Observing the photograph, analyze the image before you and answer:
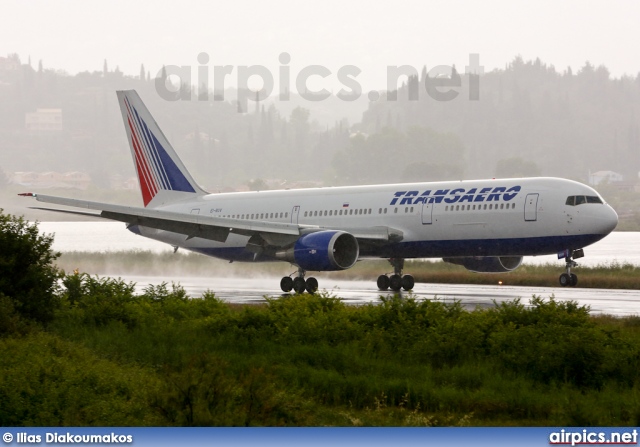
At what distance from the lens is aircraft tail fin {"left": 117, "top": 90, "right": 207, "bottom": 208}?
4119cm

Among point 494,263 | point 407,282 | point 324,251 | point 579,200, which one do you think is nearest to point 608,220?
point 579,200

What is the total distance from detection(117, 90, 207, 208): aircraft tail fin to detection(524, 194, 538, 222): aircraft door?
15.1 metres

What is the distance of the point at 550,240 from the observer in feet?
104

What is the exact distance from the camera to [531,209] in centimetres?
3184

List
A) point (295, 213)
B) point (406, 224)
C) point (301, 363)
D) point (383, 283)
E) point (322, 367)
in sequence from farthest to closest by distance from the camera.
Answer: point (295, 213) < point (383, 283) < point (406, 224) < point (301, 363) < point (322, 367)

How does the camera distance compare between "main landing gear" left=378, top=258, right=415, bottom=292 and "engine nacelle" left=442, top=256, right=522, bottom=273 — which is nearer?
"engine nacelle" left=442, top=256, right=522, bottom=273

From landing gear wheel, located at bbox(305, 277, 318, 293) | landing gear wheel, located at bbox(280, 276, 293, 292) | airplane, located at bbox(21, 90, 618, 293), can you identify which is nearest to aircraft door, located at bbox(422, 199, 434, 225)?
airplane, located at bbox(21, 90, 618, 293)

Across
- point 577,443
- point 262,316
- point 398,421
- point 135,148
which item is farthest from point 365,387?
point 135,148

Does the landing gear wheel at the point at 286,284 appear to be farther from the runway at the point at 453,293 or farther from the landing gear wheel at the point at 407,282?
the landing gear wheel at the point at 407,282

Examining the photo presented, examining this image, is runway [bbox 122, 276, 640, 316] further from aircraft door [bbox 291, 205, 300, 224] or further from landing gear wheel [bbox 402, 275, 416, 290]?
aircraft door [bbox 291, 205, 300, 224]

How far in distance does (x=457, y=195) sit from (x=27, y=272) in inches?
710

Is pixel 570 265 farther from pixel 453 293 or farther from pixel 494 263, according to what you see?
pixel 453 293

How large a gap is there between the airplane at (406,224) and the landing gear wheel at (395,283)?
36mm

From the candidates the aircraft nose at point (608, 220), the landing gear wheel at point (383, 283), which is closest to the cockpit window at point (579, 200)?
the aircraft nose at point (608, 220)
